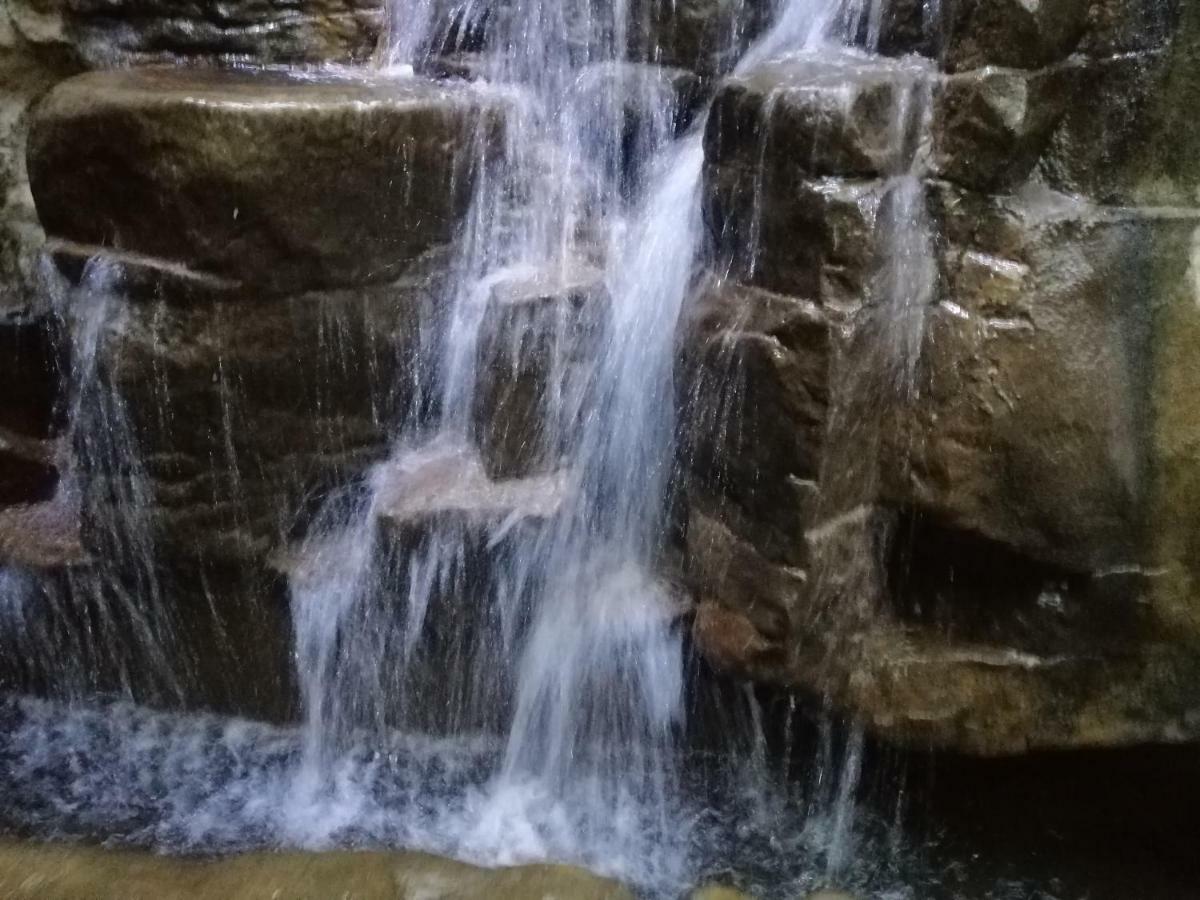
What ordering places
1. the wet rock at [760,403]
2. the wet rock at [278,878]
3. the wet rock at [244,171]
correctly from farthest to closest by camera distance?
the wet rock at [244,171]
the wet rock at [760,403]
the wet rock at [278,878]

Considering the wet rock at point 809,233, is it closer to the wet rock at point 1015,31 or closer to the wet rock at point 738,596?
the wet rock at point 1015,31

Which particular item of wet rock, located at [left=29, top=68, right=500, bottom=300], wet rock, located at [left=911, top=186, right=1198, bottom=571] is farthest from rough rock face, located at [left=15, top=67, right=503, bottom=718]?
wet rock, located at [left=911, top=186, right=1198, bottom=571]

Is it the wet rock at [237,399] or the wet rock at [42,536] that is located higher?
the wet rock at [237,399]

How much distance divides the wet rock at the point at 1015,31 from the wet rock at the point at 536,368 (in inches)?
46.6

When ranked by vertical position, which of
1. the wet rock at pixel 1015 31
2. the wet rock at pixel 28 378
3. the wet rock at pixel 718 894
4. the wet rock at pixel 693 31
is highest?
the wet rock at pixel 693 31

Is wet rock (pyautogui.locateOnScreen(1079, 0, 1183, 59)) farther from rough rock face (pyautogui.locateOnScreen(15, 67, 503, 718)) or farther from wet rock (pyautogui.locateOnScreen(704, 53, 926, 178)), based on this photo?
rough rock face (pyautogui.locateOnScreen(15, 67, 503, 718))

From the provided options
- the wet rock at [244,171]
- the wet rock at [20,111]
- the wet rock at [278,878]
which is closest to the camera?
the wet rock at [278,878]

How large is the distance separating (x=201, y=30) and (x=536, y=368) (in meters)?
1.67

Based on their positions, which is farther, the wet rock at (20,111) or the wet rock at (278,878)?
the wet rock at (20,111)

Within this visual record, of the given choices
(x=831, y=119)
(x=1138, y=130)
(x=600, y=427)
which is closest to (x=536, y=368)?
(x=600, y=427)

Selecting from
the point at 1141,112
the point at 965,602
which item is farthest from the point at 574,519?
the point at 1141,112

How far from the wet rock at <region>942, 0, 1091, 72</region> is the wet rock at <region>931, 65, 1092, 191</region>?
0.10 feet

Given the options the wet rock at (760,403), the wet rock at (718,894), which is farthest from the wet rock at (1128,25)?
the wet rock at (718,894)

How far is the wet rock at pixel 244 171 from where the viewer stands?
2.48 meters
